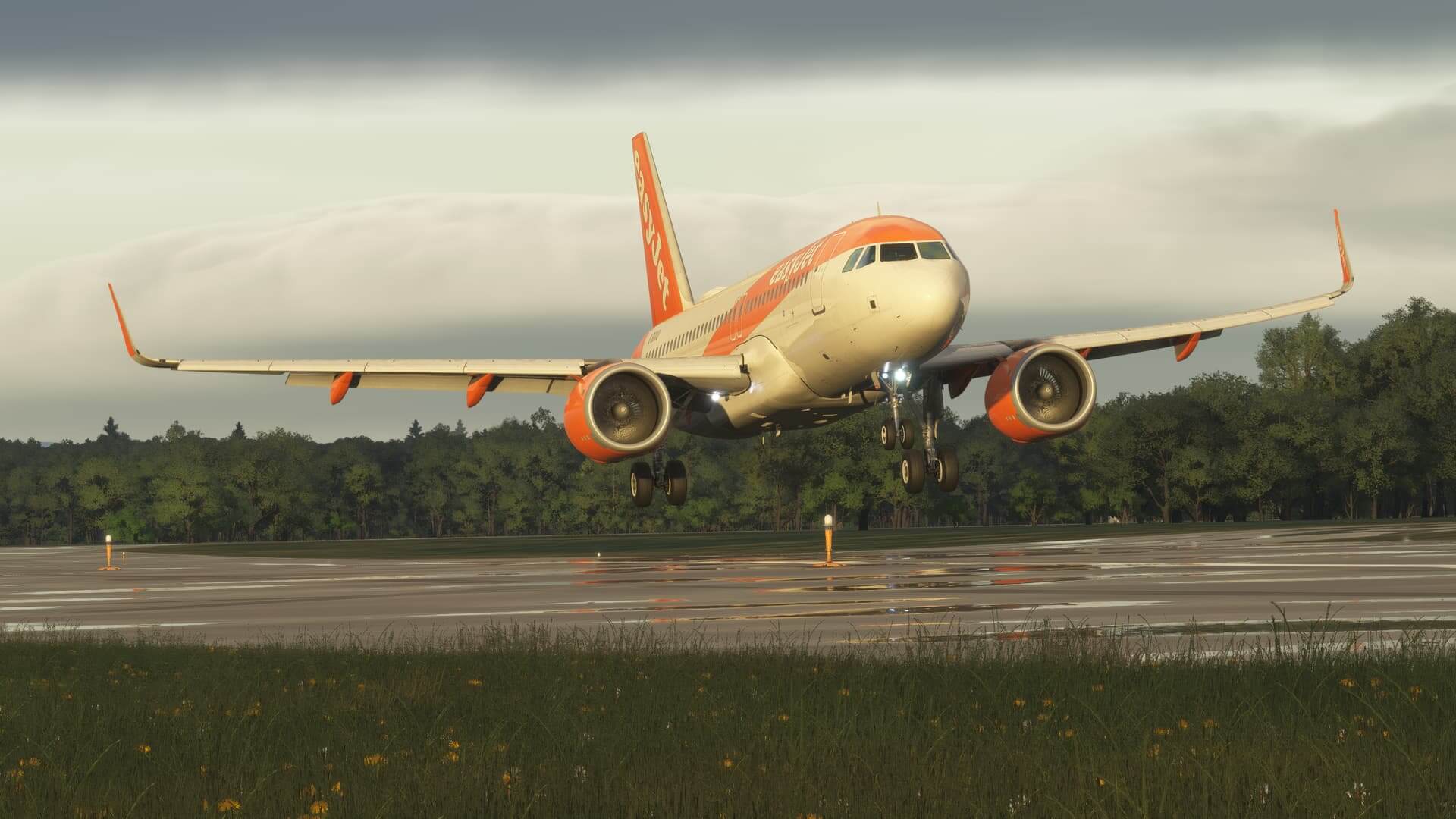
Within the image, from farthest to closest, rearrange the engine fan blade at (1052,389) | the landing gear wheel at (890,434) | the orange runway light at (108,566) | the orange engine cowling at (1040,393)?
the orange runway light at (108,566) → the engine fan blade at (1052,389) → the orange engine cowling at (1040,393) → the landing gear wheel at (890,434)

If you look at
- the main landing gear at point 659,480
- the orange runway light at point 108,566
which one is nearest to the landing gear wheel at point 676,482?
the main landing gear at point 659,480

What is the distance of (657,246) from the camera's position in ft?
211

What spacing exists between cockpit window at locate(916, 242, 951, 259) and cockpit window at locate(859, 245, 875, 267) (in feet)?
3.34

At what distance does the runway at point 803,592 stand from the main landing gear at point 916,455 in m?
2.36

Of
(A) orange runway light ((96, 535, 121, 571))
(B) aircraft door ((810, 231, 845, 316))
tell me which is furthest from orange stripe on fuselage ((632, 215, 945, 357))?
(A) orange runway light ((96, 535, 121, 571))

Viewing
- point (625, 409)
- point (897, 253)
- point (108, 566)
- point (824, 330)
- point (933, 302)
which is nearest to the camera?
point (933, 302)

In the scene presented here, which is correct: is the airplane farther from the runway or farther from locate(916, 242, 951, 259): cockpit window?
the runway

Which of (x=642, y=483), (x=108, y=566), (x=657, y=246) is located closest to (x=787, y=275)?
(x=642, y=483)

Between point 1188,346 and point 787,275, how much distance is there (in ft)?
38.7

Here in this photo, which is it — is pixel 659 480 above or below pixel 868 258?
below

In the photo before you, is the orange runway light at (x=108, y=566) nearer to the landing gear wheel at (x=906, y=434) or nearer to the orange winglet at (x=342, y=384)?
the orange winglet at (x=342, y=384)

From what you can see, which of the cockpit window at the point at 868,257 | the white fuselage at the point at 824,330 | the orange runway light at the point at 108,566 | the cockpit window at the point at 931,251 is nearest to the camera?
the white fuselage at the point at 824,330

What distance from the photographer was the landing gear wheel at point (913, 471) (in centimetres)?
3688

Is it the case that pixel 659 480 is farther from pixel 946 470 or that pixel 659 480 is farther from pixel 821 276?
pixel 821 276
